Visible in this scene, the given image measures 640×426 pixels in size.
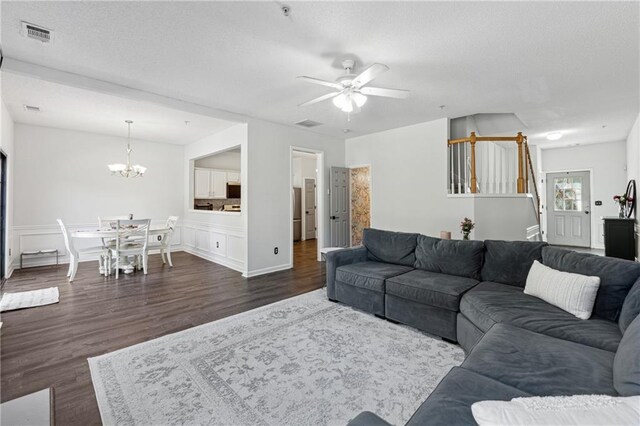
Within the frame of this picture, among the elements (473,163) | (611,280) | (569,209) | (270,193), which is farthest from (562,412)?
(569,209)

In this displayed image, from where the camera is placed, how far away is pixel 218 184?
27.1ft

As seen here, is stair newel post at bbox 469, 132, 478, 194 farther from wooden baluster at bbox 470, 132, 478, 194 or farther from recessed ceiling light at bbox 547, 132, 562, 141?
recessed ceiling light at bbox 547, 132, 562, 141

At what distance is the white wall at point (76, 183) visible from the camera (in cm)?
577

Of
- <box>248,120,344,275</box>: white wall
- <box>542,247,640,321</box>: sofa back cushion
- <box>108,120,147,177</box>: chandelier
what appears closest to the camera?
<box>542,247,640,321</box>: sofa back cushion

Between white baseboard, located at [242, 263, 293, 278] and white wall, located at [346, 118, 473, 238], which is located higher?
white wall, located at [346, 118, 473, 238]

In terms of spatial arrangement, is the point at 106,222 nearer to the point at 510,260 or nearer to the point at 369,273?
the point at 369,273

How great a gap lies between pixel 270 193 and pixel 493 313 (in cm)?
413

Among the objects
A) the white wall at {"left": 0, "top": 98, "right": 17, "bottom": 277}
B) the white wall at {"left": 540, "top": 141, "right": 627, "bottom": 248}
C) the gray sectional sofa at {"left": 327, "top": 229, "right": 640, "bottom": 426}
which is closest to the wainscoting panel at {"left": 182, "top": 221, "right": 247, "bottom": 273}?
the gray sectional sofa at {"left": 327, "top": 229, "right": 640, "bottom": 426}

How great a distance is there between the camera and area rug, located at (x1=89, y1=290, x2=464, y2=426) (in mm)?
1852

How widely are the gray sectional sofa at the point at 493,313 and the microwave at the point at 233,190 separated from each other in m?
5.37

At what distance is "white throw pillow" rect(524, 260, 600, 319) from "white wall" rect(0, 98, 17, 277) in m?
7.14

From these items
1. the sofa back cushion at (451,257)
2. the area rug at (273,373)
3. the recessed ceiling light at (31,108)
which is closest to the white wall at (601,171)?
the sofa back cushion at (451,257)

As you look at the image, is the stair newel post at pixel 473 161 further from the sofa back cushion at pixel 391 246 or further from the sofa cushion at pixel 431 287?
the sofa cushion at pixel 431 287

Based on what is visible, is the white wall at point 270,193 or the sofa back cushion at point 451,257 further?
the white wall at point 270,193
